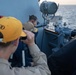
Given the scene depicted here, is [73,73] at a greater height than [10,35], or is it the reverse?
[10,35]

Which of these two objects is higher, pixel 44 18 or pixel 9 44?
pixel 9 44

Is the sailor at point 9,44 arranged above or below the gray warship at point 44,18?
above

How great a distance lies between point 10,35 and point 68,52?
2.31ft

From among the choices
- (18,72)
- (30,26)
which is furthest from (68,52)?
(18,72)

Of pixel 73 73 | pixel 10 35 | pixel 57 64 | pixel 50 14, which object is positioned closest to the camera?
pixel 10 35

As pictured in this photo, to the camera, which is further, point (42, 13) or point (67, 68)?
point (42, 13)

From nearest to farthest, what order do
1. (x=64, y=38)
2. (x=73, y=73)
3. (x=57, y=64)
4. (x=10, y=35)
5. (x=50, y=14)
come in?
(x=10, y=35), (x=73, y=73), (x=57, y=64), (x=64, y=38), (x=50, y=14)

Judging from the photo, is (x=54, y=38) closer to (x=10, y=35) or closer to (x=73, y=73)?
(x=73, y=73)

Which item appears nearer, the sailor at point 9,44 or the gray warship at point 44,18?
the sailor at point 9,44

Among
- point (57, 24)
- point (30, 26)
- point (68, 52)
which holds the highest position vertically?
point (30, 26)

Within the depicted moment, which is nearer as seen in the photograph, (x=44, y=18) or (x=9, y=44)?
(x=9, y=44)

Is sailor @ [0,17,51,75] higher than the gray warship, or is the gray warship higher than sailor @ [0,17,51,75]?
sailor @ [0,17,51,75]

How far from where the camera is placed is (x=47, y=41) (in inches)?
232

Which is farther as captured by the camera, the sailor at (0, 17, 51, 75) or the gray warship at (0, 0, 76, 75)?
the gray warship at (0, 0, 76, 75)
